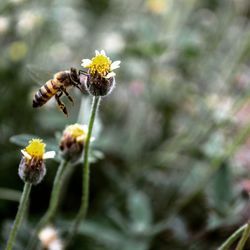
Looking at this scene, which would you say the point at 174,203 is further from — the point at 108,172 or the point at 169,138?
the point at 169,138

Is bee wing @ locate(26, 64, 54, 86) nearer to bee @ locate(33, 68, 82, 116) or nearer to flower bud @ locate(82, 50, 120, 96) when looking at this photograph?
bee @ locate(33, 68, 82, 116)

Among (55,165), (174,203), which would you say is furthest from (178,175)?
(55,165)

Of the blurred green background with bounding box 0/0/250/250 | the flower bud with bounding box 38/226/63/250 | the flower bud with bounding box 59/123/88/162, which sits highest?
the blurred green background with bounding box 0/0/250/250

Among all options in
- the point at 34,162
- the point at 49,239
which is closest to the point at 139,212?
the point at 49,239

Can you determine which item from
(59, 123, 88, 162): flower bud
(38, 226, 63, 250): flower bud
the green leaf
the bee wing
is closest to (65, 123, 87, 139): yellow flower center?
(59, 123, 88, 162): flower bud

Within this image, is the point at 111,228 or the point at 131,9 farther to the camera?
the point at 131,9

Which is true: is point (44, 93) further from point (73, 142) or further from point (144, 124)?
point (144, 124)

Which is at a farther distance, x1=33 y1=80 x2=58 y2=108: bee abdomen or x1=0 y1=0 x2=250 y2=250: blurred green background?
x1=0 y1=0 x2=250 y2=250: blurred green background
